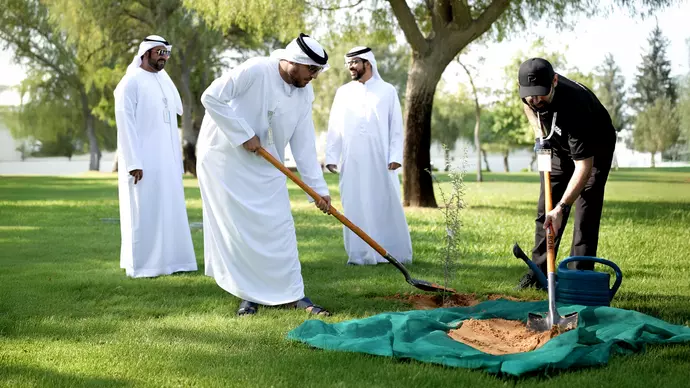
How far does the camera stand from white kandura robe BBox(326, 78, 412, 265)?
878 cm

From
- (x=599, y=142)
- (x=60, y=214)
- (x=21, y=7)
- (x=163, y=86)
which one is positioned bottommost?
(x=60, y=214)

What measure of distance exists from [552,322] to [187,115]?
27.8 meters

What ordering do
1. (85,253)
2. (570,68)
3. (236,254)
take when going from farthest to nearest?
(570,68), (85,253), (236,254)

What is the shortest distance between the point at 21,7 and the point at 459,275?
32384 mm

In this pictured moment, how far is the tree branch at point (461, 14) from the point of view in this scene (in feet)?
49.0

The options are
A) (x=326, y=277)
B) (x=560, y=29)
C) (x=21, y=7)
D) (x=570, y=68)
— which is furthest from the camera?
(x=570, y=68)

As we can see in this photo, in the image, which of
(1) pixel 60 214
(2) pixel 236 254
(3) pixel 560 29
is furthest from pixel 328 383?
(3) pixel 560 29

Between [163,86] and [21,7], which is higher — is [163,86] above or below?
below

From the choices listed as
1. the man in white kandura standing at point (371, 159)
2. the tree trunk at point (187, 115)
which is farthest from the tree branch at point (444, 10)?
the tree trunk at point (187, 115)

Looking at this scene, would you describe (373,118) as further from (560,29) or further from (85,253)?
(560,29)

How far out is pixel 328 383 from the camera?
4.07 metres

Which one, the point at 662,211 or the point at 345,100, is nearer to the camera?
the point at 345,100

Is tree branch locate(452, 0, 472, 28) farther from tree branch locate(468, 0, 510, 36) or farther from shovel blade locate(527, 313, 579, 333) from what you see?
shovel blade locate(527, 313, 579, 333)

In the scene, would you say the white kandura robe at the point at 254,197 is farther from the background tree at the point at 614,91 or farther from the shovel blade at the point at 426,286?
the background tree at the point at 614,91
